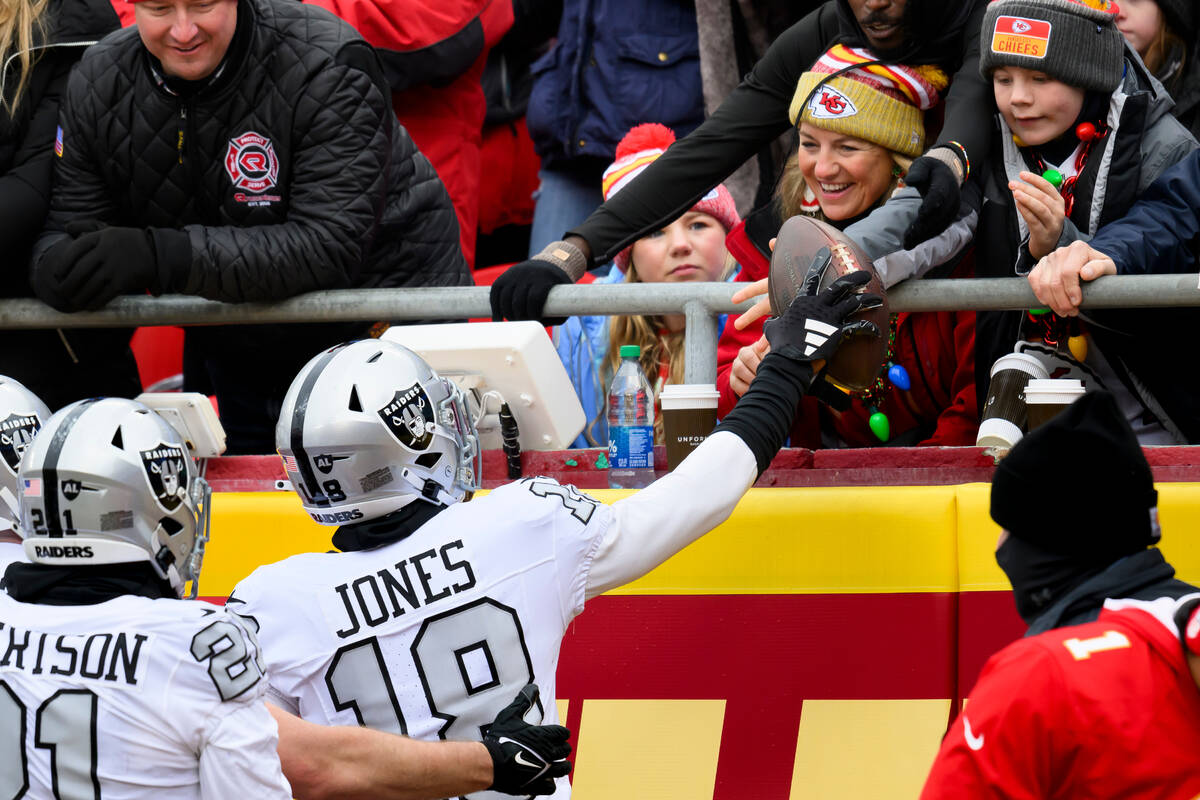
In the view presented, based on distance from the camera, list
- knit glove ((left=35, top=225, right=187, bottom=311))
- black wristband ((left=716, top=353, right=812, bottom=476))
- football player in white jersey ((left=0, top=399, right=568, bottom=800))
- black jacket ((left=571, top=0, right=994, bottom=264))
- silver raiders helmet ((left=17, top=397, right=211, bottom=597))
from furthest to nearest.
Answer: black jacket ((left=571, top=0, right=994, bottom=264)) → knit glove ((left=35, top=225, right=187, bottom=311)) → black wristband ((left=716, top=353, right=812, bottom=476)) → silver raiders helmet ((left=17, top=397, right=211, bottom=597)) → football player in white jersey ((left=0, top=399, right=568, bottom=800))

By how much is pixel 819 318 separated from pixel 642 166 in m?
2.27

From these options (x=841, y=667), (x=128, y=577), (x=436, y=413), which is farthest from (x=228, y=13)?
(x=841, y=667)

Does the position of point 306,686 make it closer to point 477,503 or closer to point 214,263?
point 477,503

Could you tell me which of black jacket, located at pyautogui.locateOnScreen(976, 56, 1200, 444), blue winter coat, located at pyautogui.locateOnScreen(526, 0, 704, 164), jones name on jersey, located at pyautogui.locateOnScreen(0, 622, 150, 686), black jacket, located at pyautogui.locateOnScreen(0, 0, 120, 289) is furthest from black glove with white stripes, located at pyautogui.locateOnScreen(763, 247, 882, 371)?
blue winter coat, located at pyautogui.locateOnScreen(526, 0, 704, 164)

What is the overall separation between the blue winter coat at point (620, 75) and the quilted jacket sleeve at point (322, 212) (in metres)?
1.73

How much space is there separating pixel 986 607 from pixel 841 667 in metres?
0.36

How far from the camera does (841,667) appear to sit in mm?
3602

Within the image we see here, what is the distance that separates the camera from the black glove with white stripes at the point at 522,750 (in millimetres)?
2732

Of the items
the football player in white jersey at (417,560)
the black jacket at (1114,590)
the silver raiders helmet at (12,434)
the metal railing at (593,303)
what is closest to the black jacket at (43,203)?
the metal railing at (593,303)

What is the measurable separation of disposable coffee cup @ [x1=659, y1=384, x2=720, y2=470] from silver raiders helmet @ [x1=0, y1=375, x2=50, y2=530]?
142 cm

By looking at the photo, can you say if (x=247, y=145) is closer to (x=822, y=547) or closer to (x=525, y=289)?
(x=525, y=289)

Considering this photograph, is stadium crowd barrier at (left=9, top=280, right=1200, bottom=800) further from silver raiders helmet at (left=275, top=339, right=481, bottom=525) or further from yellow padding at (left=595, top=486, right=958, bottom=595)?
silver raiders helmet at (left=275, top=339, right=481, bottom=525)

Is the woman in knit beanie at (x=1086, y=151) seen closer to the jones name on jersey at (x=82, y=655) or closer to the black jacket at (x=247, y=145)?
the black jacket at (x=247, y=145)

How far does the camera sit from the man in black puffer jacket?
411cm
